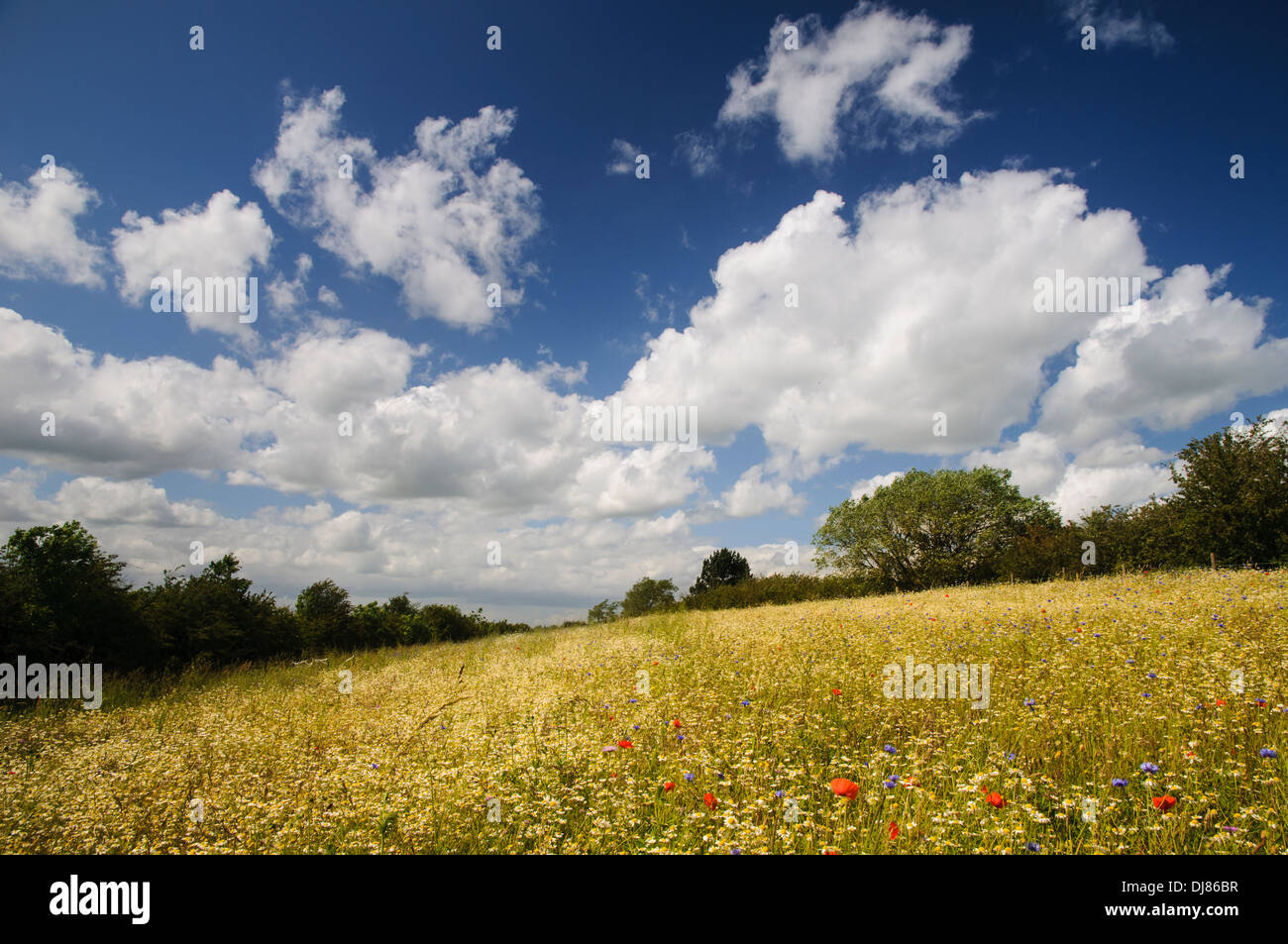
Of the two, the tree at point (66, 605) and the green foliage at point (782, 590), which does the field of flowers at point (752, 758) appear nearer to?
the tree at point (66, 605)

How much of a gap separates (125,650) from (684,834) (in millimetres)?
14867

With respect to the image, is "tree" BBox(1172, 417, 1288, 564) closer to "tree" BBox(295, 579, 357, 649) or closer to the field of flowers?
the field of flowers

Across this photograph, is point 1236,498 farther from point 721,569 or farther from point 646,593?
point 646,593

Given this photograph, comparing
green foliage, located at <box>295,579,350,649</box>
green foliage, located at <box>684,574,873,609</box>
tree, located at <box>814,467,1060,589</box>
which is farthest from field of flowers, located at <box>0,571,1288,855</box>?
tree, located at <box>814,467,1060,589</box>

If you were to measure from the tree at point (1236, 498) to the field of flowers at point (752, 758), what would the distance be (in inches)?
577

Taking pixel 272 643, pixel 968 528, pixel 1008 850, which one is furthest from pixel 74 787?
pixel 968 528

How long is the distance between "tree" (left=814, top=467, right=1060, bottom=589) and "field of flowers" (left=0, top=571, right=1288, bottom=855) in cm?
2493

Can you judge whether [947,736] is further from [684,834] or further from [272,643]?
[272,643]

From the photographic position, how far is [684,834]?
302 centimetres

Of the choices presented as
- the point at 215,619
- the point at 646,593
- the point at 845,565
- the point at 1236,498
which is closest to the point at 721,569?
the point at 646,593

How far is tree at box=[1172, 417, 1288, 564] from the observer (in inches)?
672

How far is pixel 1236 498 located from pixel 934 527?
1469 centimetres

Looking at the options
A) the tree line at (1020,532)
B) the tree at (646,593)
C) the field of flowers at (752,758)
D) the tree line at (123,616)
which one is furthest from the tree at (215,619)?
the tree at (646,593)
